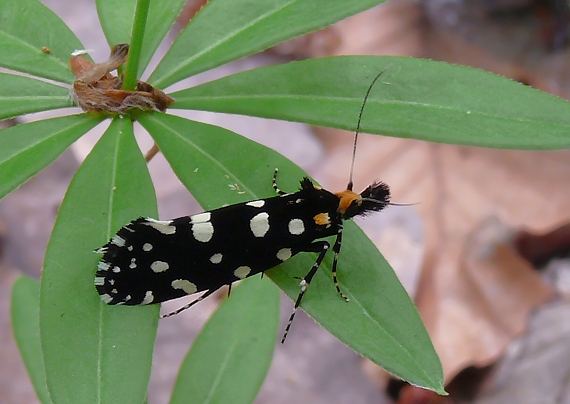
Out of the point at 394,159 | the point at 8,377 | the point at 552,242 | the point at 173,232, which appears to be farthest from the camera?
the point at 394,159

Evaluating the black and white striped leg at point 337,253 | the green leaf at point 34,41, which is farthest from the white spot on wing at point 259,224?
the green leaf at point 34,41

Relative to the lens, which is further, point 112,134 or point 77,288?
point 112,134

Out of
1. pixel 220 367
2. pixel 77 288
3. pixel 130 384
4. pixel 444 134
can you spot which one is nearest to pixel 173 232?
pixel 77 288

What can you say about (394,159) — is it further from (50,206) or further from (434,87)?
(434,87)

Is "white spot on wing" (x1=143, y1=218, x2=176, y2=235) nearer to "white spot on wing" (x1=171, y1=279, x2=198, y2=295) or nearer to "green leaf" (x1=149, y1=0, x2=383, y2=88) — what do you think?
"white spot on wing" (x1=171, y1=279, x2=198, y2=295)

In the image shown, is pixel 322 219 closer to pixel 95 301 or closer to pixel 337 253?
pixel 337 253

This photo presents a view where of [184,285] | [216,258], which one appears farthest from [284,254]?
[184,285]
